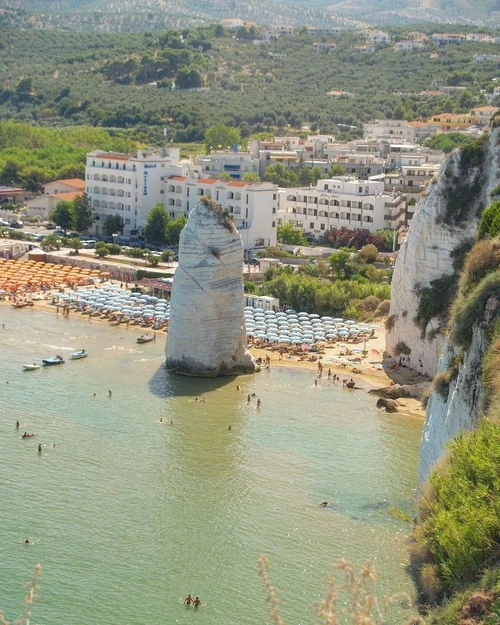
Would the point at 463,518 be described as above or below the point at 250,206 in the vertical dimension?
below

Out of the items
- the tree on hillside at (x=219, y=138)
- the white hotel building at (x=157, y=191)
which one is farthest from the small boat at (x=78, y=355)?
the tree on hillside at (x=219, y=138)

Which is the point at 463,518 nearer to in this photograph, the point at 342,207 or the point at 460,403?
the point at 460,403

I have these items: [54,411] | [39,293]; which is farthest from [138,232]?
[54,411]

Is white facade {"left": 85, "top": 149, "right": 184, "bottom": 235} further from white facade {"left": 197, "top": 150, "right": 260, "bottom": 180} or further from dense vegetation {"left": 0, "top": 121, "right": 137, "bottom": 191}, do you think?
dense vegetation {"left": 0, "top": 121, "right": 137, "bottom": 191}

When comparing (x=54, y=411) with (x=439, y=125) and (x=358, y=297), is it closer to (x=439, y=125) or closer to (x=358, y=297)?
(x=358, y=297)

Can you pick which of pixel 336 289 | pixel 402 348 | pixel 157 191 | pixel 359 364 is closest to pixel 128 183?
pixel 157 191

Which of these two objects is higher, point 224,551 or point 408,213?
point 408,213
